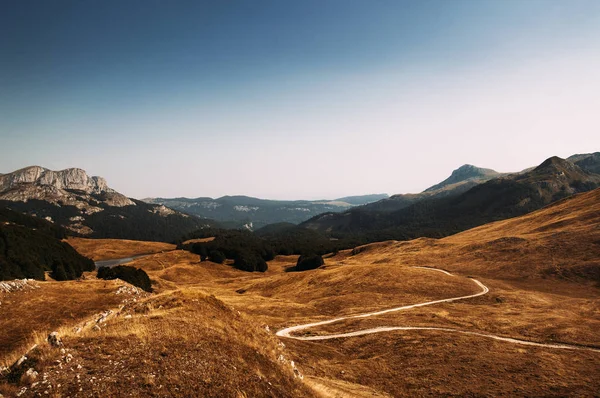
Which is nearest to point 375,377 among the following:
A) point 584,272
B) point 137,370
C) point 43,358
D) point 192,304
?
point 192,304

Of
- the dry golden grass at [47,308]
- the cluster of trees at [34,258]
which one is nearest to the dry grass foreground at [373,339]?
the dry golden grass at [47,308]

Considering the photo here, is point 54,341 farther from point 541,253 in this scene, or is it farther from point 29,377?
point 541,253

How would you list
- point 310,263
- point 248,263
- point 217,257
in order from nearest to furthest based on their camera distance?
point 310,263 → point 248,263 → point 217,257

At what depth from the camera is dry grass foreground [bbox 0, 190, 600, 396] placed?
16.0 meters

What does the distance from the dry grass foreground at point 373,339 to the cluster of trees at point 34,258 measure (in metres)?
60.8

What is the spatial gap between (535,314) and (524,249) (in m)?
42.0

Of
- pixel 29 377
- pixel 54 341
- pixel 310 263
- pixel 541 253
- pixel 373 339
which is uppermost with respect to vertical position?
pixel 54 341

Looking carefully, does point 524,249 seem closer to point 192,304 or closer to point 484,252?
point 484,252

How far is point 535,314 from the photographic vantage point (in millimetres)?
48812

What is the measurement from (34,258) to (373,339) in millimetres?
120831

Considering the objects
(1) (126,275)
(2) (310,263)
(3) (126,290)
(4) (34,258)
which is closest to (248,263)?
(2) (310,263)

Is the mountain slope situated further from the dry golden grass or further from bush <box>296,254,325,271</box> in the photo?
the dry golden grass

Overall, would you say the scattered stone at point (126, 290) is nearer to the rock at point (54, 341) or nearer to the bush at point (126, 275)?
the rock at point (54, 341)

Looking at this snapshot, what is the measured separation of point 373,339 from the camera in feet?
133
